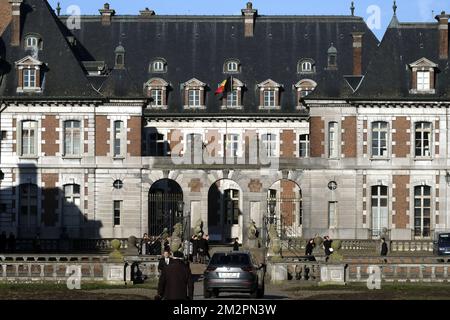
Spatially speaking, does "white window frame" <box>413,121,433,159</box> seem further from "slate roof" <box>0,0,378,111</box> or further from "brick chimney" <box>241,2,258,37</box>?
"brick chimney" <box>241,2,258,37</box>

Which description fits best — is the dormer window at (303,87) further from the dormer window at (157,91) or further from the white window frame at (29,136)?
the white window frame at (29,136)

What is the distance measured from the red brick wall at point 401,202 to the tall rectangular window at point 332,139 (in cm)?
328

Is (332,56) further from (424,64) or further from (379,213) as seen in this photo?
(379,213)

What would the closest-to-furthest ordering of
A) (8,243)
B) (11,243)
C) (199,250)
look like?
Result: (199,250)
(11,243)
(8,243)

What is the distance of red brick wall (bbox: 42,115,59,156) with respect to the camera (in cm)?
7012

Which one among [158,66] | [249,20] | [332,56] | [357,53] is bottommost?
[158,66]

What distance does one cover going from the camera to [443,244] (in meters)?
60.1

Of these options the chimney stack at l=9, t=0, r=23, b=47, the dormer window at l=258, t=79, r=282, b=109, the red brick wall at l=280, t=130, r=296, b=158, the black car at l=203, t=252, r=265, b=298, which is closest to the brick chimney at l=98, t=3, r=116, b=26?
the dormer window at l=258, t=79, r=282, b=109

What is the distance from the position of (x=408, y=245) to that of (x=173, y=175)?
12111mm

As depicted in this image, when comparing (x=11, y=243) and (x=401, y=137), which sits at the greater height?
(x=401, y=137)

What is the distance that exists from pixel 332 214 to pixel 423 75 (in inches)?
332

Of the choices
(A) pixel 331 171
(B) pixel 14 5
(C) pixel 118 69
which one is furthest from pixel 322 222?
(B) pixel 14 5

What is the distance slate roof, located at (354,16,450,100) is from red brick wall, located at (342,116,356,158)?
1285mm

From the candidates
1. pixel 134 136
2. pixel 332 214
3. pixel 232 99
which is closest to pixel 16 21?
pixel 134 136
